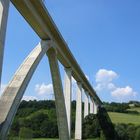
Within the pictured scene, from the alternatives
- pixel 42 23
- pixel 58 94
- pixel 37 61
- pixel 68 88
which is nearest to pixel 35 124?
pixel 68 88

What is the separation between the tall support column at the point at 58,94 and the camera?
1452 inches

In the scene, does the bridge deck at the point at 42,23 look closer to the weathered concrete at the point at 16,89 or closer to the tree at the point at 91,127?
the weathered concrete at the point at 16,89

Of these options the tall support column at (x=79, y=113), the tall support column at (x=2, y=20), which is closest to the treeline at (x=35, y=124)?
the tall support column at (x=79, y=113)

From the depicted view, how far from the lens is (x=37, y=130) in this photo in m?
85.1

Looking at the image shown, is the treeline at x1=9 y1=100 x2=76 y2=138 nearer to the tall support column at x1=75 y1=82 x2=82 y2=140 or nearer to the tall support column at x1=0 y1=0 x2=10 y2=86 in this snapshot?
the tall support column at x1=75 y1=82 x2=82 y2=140

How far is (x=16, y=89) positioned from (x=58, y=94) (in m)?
14.6

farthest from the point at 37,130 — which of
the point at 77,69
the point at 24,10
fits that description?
the point at 24,10

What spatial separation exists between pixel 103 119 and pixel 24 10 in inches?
2876

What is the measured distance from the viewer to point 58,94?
40.0 meters

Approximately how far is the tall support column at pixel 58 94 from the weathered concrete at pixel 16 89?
440 centimetres

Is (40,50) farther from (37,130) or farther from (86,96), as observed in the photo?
(37,130)

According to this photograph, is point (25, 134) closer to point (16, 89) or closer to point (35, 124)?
point (35, 124)

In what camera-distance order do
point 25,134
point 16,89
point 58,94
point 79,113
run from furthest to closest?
point 25,134, point 79,113, point 58,94, point 16,89

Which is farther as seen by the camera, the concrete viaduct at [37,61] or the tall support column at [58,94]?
the tall support column at [58,94]
